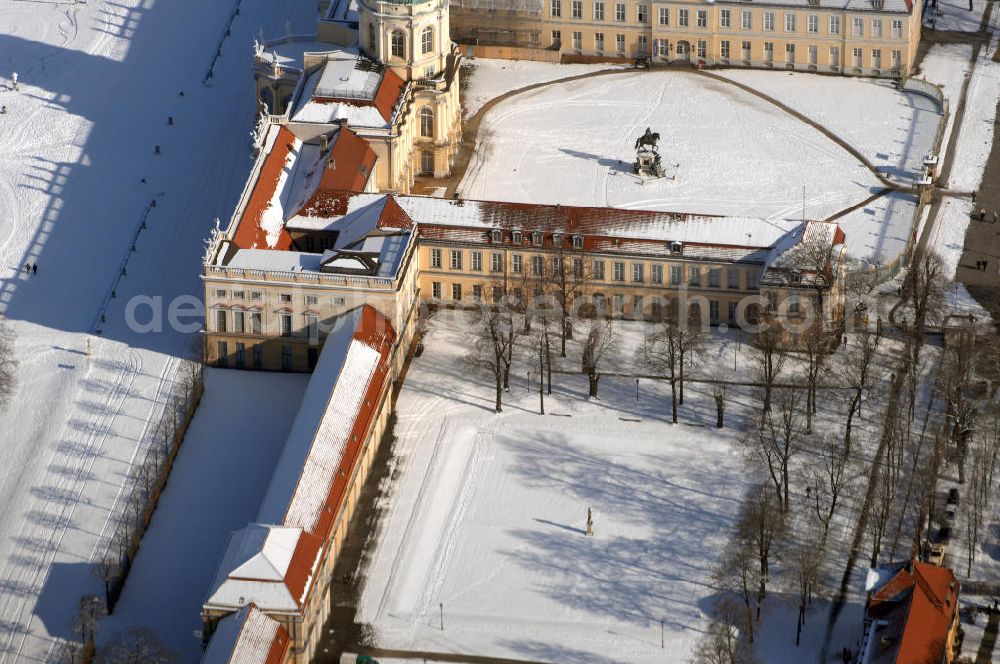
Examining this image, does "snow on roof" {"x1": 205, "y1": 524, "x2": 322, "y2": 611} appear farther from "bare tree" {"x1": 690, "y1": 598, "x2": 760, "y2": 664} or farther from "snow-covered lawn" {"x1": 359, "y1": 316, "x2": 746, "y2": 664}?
"bare tree" {"x1": 690, "y1": 598, "x2": 760, "y2": 664}

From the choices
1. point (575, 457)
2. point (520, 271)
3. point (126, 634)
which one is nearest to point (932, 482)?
point (575, 457)

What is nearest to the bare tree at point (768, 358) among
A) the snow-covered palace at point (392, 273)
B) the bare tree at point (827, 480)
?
the snow-covered palace at point (392, 273)

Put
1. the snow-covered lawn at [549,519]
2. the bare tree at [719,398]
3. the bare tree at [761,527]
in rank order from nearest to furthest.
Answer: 1. the snow-covered lawn at [549,519]
2. the bare tree at [761,527]
3. the bare tree at [719,398]

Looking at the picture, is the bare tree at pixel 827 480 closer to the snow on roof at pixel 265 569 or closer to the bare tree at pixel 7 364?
the snow on roof at pixel 265 569

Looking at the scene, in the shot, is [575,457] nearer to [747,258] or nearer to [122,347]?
[747,258]

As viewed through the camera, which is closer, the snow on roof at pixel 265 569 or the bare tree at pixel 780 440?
the snow on roof at pixel 265 569

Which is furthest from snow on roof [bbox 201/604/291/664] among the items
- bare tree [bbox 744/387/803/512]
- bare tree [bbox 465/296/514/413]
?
bare tree [bbox 744/387/803/512]
